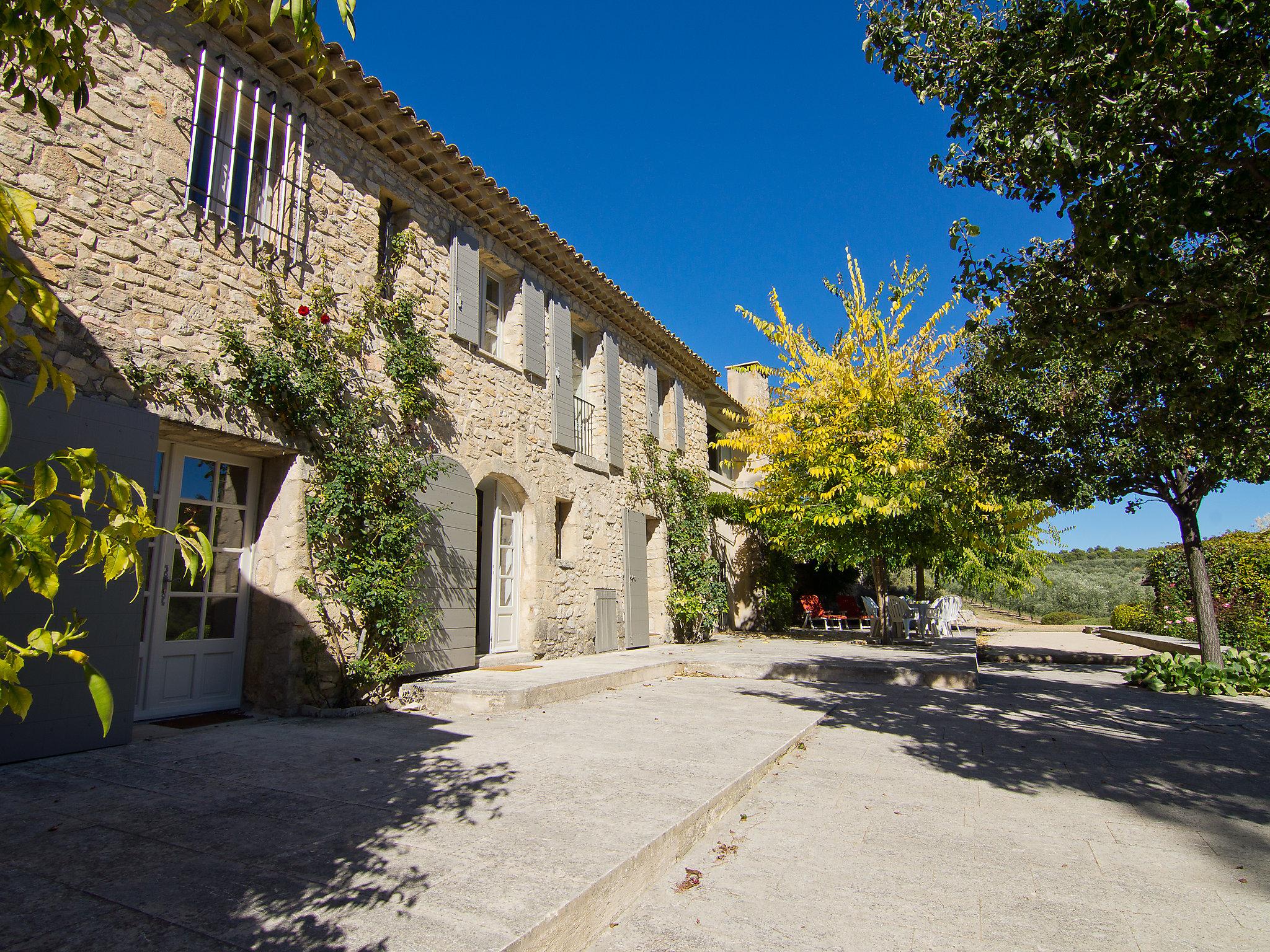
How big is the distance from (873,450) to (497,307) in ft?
18.6

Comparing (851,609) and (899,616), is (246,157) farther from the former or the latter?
(851,609)

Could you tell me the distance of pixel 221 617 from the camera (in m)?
5.43

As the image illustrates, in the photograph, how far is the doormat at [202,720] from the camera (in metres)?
4.87

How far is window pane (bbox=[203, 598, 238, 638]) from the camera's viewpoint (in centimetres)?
535

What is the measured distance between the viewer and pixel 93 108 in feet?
15.2

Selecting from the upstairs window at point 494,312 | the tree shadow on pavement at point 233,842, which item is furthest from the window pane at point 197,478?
the upstairs window at point 494,312

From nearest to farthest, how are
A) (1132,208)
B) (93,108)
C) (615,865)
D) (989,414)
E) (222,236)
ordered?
(615,865), (1132,208), (93,108), (222,236), (989,414)

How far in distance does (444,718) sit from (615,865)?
11.0 feet

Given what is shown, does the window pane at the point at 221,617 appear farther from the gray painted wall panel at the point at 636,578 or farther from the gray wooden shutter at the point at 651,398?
the gray wooden shutter at the point at 651,398

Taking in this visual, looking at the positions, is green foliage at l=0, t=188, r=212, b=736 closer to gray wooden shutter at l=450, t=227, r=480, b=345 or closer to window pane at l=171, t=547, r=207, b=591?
window pane at l=171, t=547, r=207, b=591

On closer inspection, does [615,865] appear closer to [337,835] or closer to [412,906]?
[412,906]

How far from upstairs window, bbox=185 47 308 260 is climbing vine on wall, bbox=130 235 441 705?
1.61ft

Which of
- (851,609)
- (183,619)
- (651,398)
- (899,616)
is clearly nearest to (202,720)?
(183,619)

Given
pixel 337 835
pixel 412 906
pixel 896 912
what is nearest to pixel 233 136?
pixel 337 835
